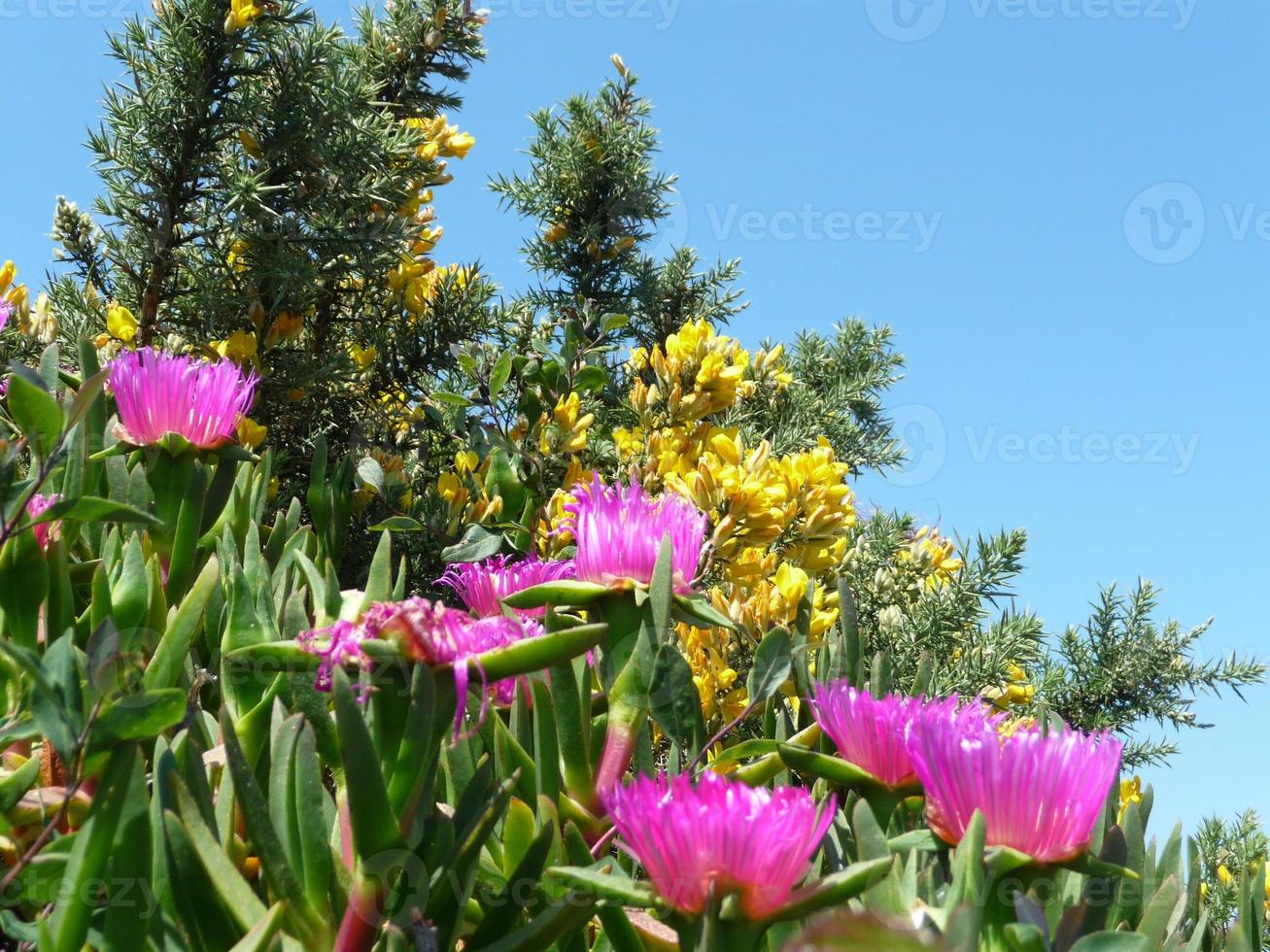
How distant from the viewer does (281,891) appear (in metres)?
0.57

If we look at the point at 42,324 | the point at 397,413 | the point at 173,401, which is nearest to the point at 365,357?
the point at 397,413

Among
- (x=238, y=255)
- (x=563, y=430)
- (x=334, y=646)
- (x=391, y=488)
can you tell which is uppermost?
(x=238, y=255)

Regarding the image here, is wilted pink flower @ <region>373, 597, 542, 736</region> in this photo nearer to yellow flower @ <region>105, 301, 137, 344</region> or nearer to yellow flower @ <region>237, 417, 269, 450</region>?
yellow flower @ <region>237, 417, 269, 450</region>

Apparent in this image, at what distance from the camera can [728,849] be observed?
0.54m

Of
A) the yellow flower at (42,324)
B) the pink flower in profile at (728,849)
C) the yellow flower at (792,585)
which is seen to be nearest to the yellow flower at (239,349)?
the yellow flower at (42,324)

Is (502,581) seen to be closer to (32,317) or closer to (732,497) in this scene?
(732,497)

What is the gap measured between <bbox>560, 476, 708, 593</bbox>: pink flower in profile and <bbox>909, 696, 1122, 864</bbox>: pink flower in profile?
0.88 ft

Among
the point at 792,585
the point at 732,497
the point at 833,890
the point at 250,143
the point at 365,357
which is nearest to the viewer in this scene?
the point at 833,890

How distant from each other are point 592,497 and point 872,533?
1673mm

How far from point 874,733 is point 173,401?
694mm

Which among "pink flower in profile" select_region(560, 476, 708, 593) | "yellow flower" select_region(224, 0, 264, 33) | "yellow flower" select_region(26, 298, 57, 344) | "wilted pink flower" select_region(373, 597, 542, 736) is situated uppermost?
"yellow flower" select_region(224, 0, 264, 33)

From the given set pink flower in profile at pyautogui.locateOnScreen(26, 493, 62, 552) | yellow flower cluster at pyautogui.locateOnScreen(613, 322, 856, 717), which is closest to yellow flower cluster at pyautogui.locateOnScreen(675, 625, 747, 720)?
yellow flower cluster at pyautogui.locateOnScreen(613, 322, 856, 717)

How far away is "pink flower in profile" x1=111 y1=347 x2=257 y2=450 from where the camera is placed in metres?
1.00

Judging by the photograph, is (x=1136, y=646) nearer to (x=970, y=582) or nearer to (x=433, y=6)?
(x=970, y=582)
